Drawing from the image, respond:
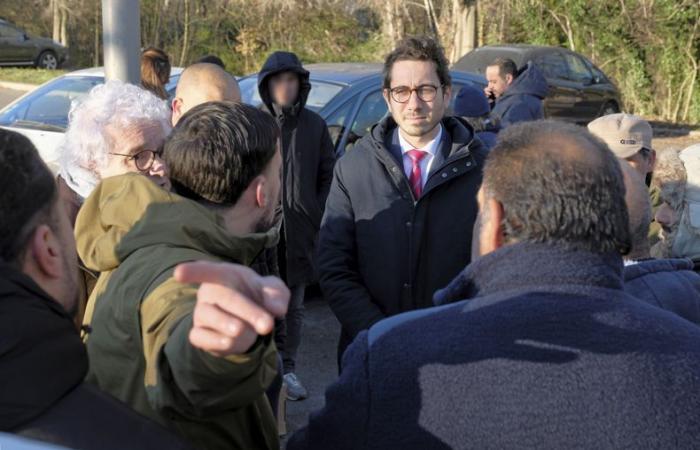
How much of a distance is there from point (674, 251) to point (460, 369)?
112 inches

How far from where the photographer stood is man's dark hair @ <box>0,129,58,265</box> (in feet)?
5.42

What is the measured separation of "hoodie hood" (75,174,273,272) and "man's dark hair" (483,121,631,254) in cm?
62

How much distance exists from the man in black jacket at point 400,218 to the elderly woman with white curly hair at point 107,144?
755mm

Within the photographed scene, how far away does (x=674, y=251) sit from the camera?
4141 millimetres

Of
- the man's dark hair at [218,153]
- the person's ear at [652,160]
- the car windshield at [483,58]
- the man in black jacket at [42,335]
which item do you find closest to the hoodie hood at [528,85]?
the person's ear at [652,160]

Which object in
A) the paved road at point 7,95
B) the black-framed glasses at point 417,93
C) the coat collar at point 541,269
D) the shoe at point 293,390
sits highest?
the black-framed glasses at point 417,93

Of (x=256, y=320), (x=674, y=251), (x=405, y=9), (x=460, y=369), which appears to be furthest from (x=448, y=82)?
(x=405, y=9)

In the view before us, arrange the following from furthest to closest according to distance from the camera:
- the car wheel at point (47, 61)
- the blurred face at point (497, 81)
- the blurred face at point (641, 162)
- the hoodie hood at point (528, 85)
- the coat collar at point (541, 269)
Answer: the car wheel at point (47, 61) → the blurred face at point (497, 81) → the hoodie hood at point (528, 85) → the blurred face at point (641, 162) → the coat collar at point (541, 269)

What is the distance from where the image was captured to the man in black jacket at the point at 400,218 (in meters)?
3.30

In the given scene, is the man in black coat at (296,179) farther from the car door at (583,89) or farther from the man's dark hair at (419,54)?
the car door at (583,89)

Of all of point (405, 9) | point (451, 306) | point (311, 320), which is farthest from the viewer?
point (405, 9)

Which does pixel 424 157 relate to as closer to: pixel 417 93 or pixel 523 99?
pixel 417 93

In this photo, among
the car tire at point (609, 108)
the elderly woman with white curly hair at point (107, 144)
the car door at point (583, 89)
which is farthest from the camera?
the car tire at point (609, 108)

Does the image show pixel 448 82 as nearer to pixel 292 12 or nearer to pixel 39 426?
pixel 39 426
